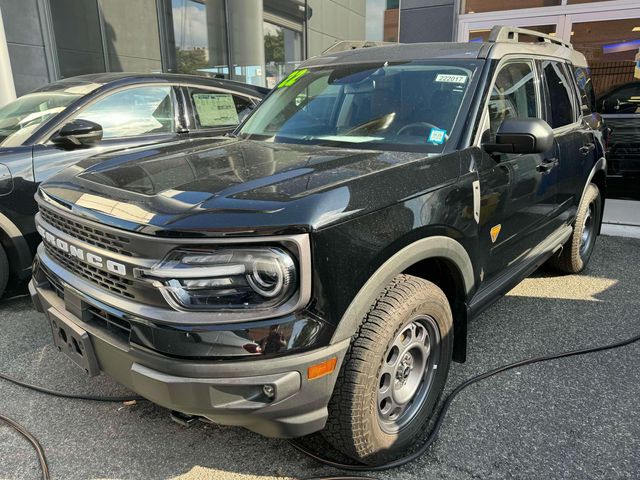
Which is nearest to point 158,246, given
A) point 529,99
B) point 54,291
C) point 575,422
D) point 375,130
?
point 54,291

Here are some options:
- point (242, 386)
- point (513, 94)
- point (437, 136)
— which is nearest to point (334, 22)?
point (513, 94)

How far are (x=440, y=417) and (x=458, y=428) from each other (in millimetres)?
103

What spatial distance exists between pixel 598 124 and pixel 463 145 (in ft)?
8.98

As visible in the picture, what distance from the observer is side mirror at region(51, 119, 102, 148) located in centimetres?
384

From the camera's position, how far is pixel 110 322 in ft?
6.63

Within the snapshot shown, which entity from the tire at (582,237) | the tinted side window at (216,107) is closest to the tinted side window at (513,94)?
the tire at (582,237)

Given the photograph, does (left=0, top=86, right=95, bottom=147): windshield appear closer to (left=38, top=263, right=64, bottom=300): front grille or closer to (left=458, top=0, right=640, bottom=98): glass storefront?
(left=38, top=263, right=64, bottom=300): front grille

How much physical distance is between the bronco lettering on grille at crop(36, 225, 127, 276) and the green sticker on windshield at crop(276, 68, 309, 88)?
1.96 metres

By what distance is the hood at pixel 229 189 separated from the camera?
68.7 inches

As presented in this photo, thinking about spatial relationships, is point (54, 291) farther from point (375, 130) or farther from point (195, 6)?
point (195, 6)

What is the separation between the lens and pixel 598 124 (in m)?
4.57

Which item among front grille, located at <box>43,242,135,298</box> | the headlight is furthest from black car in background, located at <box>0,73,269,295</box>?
the headlight

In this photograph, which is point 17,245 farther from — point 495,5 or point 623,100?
point 495,5

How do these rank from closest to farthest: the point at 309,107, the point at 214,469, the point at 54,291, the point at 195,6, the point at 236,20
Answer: the point at 214,469 < the point at 54,291 < the point at 309,107 < the point at 195,6 < the point at 236,20
